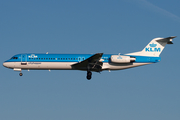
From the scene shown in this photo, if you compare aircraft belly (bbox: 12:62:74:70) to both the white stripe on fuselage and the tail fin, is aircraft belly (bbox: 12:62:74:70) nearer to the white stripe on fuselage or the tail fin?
the white stripe on fuselage

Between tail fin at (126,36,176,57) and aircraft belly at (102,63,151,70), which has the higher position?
tail fin at (126,36,176,57)

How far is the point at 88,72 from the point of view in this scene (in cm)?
4278

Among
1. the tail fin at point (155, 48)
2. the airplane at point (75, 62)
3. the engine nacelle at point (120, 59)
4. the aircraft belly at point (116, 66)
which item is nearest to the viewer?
the engine nacelle at point (120, 59)

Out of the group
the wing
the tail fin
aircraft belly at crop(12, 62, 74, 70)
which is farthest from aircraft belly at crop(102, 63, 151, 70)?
aircraft belly at crop(12, 62, 74, 70)

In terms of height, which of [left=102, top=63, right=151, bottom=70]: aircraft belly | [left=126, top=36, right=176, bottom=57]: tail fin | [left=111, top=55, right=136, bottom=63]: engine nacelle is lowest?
[left=102, top=63, right=151, bottom=70]: aircraft belly

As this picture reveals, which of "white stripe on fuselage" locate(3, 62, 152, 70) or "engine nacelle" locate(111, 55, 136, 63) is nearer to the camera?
"engine nacelle" locate(111, 55, 136, 63)

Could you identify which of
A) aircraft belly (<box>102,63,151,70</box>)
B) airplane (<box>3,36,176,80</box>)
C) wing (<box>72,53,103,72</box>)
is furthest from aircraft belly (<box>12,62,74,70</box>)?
aircraft belly (<box>102,63,151,70</box>)

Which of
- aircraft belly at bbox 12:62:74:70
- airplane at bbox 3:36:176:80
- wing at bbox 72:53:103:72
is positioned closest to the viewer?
wing at bbox 72:53:103:72

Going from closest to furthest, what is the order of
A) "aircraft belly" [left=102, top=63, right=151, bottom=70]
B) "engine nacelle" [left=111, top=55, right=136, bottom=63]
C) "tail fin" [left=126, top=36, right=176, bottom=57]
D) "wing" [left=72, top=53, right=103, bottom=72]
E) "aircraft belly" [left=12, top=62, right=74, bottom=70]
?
1. "wing" [left=72, top=53, right=103, bottom=72]
2. "engine nacelle" [left=111, top=55, right=136, bottom=63]
3. "aircraft belly" [left=12, top=62, right=74, bottom=70]
4. "aircraft belly" [left=102, top=63, right=151, bottom=70]
5. "tail fin" [left=126, top=36, right=176, bottom=57]

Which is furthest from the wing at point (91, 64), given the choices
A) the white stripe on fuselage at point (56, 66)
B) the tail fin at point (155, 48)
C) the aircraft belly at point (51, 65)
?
the tail fin at point (155, 48)

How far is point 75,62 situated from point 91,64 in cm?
230

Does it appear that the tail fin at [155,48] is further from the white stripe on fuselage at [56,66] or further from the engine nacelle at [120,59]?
the engine nacelle at [120,59]

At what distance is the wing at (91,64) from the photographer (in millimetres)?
41062

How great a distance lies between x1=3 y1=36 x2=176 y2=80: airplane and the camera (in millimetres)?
42250
